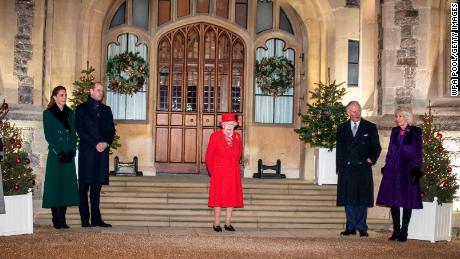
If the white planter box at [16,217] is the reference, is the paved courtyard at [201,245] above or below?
below

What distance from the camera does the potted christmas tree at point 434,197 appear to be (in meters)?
10.4

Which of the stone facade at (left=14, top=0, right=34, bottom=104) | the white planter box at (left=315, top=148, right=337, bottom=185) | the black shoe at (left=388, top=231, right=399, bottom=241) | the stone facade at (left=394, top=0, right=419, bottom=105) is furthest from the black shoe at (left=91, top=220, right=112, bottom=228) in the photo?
the stone facade at (left=394, top=0, right=419, bottom=105)

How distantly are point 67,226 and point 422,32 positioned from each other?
6079 millimetres

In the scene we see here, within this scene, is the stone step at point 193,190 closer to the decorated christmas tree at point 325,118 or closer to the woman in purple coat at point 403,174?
the decorated christmas tree at point 325,118

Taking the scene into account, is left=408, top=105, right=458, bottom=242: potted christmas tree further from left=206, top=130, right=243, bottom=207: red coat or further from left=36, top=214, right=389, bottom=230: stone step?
left=206, top=130, right=243, bottom=207: red coat

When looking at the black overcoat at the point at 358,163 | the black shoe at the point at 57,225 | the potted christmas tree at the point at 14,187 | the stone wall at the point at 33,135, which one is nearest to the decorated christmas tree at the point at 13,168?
the potted christmas tree at the point at 14,187

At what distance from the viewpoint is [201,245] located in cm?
900

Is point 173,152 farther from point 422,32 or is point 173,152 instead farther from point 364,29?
A: point 422,32

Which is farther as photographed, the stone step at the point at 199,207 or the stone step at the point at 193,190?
the stone step at the point at 193,190

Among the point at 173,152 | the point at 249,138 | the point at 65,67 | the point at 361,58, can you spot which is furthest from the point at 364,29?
the point at 65,67

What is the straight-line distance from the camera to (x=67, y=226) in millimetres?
10602

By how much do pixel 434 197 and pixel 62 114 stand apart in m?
4.88

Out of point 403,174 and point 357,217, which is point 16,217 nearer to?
point 357,217

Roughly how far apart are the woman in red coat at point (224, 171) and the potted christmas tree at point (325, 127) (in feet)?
9.94
